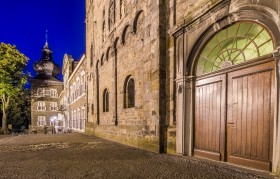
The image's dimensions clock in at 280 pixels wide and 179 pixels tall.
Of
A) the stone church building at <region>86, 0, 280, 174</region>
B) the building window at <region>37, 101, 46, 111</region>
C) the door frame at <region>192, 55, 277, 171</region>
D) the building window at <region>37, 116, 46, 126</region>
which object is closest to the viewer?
the door frame at <region>192, 55, 277, 171</region>

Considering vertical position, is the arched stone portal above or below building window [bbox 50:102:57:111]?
above

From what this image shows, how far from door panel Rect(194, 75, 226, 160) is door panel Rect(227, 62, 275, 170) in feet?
0.72

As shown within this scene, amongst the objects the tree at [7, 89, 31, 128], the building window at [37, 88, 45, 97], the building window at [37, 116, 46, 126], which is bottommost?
the building window at [37, 116, 46, 126]

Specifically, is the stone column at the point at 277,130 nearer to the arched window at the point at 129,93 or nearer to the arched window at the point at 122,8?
the arched window at the point at 129,93

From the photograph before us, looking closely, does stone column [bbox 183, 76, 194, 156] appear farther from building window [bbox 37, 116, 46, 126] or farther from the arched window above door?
building window [bbox 37, 116, 46, 126]

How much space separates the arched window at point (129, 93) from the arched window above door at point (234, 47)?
167 inches

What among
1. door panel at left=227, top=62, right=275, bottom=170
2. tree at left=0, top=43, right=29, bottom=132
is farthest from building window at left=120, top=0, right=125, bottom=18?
tree at left=0, top=43, right=29, bottom=132

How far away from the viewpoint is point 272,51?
4.00 metres

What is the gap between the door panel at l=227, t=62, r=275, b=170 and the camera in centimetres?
414

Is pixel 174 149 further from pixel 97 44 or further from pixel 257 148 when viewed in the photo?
pixel 97 44

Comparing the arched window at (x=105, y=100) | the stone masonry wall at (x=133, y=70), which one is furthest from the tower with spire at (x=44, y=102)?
the stone masonry wall at (x=133, y=70)

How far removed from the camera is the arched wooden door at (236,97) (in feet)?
13.9

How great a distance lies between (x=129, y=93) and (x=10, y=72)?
2152cm

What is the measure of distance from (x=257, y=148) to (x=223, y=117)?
3.54 ft
